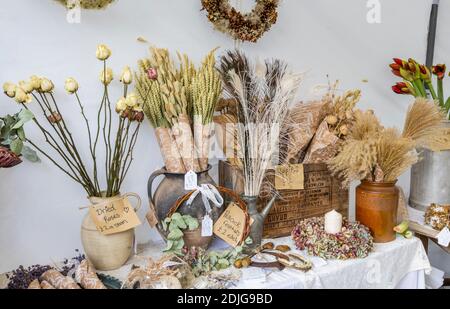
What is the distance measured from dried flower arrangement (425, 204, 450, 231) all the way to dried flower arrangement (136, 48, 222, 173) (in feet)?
2.85

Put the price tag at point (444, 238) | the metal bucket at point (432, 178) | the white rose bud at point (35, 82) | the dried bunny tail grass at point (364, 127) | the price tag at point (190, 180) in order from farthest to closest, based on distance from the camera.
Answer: the metal bucket at point (432, 178)
the price tag at point (444, 238)
the dried bunny tail grass at point (364, 127)
the price tag at point (190, 180)
the white rose bud at point (35, 82)

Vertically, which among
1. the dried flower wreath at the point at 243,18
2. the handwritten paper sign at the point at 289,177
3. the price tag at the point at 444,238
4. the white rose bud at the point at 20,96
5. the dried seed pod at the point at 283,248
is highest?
the dried flower wreath at the point at 243,18

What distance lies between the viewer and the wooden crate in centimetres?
126

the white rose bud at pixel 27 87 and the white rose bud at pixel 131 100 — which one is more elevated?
the white rose bud at pixel 27 87

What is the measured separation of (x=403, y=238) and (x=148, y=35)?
1077 mm

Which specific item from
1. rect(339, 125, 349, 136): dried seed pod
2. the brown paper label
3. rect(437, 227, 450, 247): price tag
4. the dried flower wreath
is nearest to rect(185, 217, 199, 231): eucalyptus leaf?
the brown paper label

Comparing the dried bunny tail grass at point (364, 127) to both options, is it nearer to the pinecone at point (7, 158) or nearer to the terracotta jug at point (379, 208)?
the terracotta jug at point (379, 208)

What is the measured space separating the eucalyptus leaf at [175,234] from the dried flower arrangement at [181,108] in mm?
171

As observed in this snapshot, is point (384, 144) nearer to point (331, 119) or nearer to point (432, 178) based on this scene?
point (331, 119)

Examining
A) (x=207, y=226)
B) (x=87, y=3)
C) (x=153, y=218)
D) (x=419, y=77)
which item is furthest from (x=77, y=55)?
(x=419, y=77)

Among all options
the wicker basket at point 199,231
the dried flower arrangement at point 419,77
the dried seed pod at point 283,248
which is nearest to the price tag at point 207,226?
the wicker basket at point 199,231

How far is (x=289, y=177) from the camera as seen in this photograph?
127 centimetres

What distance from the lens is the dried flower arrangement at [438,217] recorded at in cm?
141

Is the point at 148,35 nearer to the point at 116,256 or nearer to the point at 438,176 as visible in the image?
the point at 116,256
